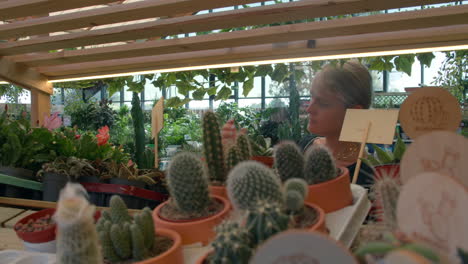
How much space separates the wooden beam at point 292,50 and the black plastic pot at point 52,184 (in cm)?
59

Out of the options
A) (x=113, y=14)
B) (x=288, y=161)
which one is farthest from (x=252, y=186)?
(x=113, y=14)

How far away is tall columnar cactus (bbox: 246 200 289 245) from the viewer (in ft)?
1.42

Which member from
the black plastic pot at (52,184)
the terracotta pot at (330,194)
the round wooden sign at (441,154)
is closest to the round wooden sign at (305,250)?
the round wooden sign at (441,154)

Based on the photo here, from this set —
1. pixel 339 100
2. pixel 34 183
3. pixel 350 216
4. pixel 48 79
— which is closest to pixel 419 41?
pixel 339 100

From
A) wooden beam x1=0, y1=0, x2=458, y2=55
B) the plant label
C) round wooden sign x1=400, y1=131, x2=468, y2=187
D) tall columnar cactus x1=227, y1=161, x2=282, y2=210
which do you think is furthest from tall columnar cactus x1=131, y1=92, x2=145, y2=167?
round wooden sign x1=400, y1=131, x2=468, y2=187

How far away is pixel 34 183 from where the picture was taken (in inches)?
48.8

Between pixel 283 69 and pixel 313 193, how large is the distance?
1.21m

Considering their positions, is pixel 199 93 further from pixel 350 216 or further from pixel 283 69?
pixel 350 216

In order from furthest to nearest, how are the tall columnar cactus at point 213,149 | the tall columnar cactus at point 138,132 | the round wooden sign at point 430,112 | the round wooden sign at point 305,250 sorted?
the tall columnar cactus at point 138,132
the tall columnar cactus at point 213,149
the round wooden sign at point 430,112
the round wooden sign at point 305,250

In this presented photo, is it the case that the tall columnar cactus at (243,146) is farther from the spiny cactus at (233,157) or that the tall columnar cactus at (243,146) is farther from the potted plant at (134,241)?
the potted plant at (134,241)

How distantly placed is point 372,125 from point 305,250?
0.67 m

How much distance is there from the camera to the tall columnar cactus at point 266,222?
43cm

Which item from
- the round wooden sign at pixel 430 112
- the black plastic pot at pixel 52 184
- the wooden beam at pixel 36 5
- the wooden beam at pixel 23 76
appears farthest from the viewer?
the wooden beam at pixel 23 76

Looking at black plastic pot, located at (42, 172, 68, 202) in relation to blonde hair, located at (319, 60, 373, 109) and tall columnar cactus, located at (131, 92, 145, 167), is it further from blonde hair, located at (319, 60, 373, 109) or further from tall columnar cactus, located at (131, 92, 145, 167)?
blonde hair, located at (319, 60, 373, 109)
